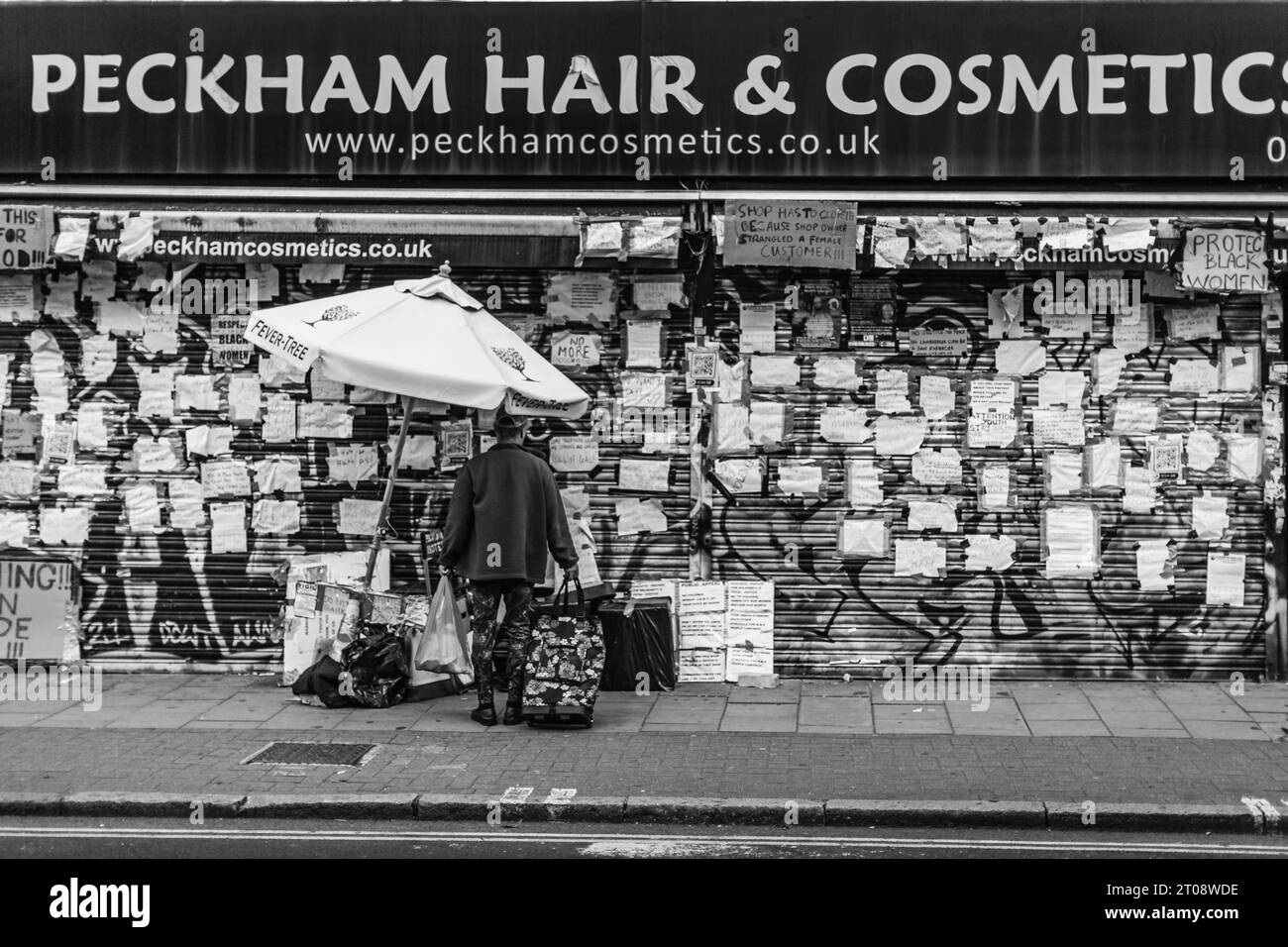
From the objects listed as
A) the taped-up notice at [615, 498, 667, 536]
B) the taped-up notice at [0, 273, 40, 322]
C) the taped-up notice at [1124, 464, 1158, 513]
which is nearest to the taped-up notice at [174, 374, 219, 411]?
the taped-up notice at [0, 273, 40, 322]

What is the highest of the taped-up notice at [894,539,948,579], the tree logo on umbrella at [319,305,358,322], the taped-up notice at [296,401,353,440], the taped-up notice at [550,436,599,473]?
the tree logo on umbrella at [319,305,358,322]

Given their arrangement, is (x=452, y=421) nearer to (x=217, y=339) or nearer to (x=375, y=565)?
(x=375, y=565)

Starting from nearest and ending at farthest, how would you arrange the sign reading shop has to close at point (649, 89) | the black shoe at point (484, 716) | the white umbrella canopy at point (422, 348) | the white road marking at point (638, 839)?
the white road marking at point (638, 839) → the white umbrella canopy at point (422, 348) → the black shoe at point (484, 716) → the sign reading shop has to close at point (649, 89)

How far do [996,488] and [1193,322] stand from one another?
1.91m

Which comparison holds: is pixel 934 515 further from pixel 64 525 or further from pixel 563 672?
pixel 64 525

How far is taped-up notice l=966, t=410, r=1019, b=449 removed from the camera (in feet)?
34.0

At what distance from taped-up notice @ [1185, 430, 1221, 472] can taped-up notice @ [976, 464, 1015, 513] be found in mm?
1330

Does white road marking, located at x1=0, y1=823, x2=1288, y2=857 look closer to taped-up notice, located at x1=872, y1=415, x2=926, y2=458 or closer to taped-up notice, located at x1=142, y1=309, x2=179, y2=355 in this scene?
→ taped-up notice, located at x1=872, y1=415, x2=926, y2=458

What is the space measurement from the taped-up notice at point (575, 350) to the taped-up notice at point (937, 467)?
257cm

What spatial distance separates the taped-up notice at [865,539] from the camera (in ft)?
34.2

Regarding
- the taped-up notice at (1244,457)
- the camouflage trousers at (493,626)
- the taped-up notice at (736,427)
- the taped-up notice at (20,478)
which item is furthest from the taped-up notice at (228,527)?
the taped-up notice at (1244,457)

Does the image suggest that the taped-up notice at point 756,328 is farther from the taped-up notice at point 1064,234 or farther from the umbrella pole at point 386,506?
the umbrella pole at point 386,506

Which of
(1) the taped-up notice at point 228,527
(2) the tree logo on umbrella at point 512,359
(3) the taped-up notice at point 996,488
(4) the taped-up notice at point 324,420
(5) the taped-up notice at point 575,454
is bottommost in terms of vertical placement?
(1) the taped-up notice at point 228,527

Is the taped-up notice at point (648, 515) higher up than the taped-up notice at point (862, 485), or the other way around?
the taped-up notice at point (862, 485)
